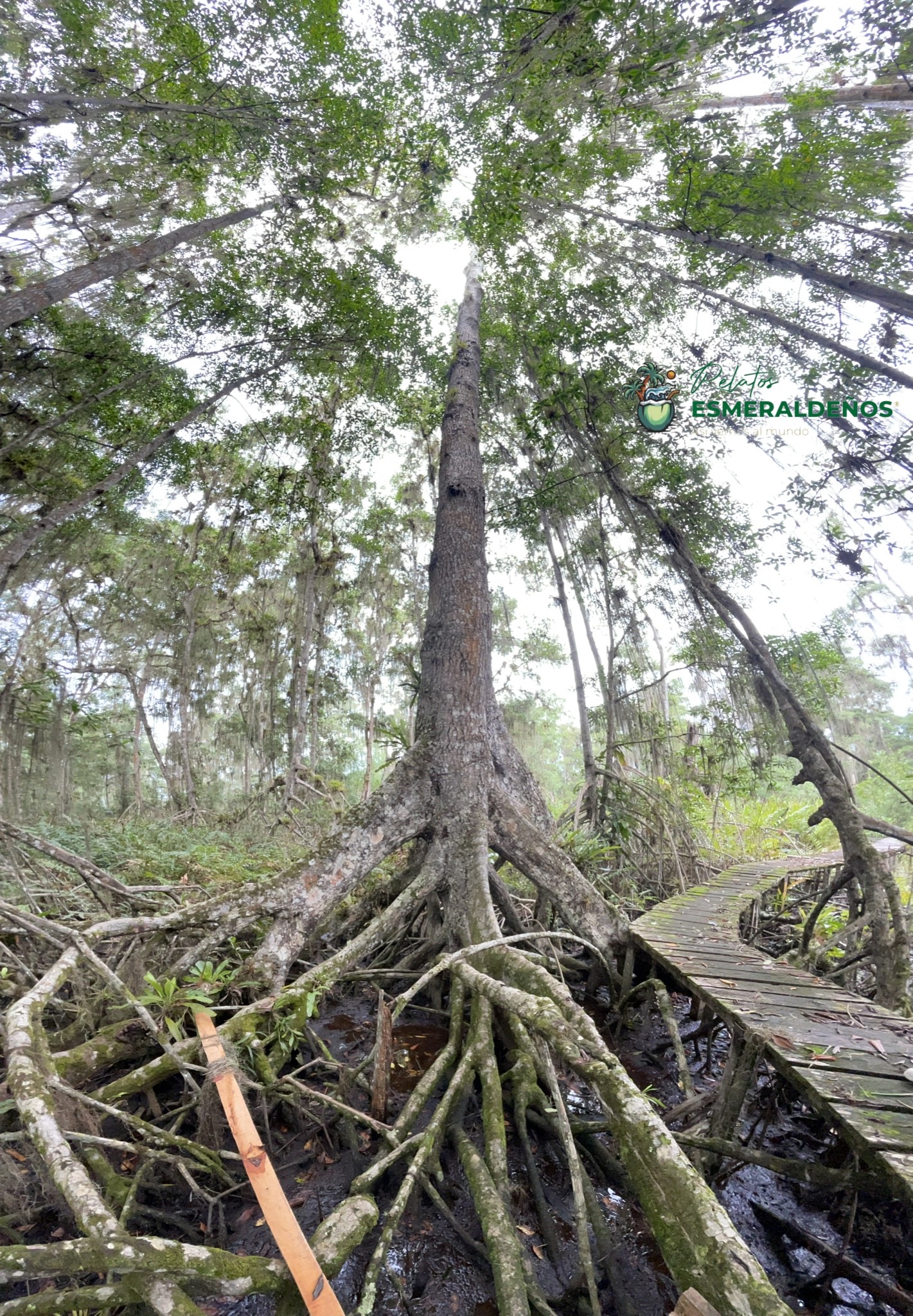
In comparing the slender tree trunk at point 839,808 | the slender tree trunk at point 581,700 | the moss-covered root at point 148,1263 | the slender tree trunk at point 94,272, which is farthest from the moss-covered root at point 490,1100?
the slender tree trunk at point 94,272

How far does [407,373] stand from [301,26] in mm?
3626

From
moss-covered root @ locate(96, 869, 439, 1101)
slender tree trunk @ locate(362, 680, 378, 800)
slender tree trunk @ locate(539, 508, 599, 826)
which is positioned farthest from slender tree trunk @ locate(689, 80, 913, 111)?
slender tree trunk @ locate(362, 680, 378, 800)

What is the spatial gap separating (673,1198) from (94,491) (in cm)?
707

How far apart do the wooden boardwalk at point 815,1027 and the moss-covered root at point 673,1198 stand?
2.48 ft

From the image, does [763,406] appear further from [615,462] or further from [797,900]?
[797,900]

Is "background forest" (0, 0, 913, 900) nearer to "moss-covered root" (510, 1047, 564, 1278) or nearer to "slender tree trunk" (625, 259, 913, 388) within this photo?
"slender tree trunk" (625, 259, 913, 388)

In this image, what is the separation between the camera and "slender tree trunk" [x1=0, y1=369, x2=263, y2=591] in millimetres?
5047

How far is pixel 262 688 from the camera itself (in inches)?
610

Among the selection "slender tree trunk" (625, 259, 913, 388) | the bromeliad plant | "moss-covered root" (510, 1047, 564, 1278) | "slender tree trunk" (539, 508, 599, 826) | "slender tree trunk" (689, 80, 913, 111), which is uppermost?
"slender tree trunk" (689, 80, 913, 111)

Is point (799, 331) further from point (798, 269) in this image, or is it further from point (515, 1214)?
point (515, 1214)

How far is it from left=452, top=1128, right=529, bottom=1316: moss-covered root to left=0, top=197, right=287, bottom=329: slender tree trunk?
6.13 m

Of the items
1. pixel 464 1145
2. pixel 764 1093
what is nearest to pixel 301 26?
pixel 464 1145

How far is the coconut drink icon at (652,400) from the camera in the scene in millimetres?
6805

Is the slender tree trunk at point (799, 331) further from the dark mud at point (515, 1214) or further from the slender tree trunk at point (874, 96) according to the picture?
the dark mud at point (515, 1214)
